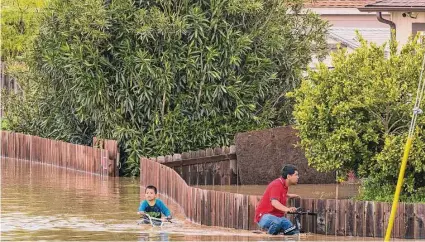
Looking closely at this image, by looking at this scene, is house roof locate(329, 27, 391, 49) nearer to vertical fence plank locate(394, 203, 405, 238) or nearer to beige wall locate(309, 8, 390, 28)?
beige wall locate(309, 8, 390, 28)

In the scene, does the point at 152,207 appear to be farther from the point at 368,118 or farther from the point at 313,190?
the point at 313,190

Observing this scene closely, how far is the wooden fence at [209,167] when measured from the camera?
107 feet

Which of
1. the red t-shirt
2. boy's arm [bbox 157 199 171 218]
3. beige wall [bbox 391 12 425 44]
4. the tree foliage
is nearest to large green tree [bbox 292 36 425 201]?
the red t-shirt

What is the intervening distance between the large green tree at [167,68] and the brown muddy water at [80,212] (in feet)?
6.60

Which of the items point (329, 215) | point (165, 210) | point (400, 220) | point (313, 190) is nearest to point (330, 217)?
point (329, 215)

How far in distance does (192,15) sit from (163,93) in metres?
2.38

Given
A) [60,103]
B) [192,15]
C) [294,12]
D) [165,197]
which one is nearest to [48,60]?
[60,103]

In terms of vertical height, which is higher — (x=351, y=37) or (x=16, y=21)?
(x=16, y=21)

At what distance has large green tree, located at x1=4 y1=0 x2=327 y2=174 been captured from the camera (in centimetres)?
3641

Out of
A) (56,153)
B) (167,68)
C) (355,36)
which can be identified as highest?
(355,36)

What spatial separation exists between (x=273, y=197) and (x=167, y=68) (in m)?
15.3

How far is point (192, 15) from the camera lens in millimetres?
36750

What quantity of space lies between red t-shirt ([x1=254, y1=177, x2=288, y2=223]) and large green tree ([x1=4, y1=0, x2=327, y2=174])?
14.9 m

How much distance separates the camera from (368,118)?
2433 cm
